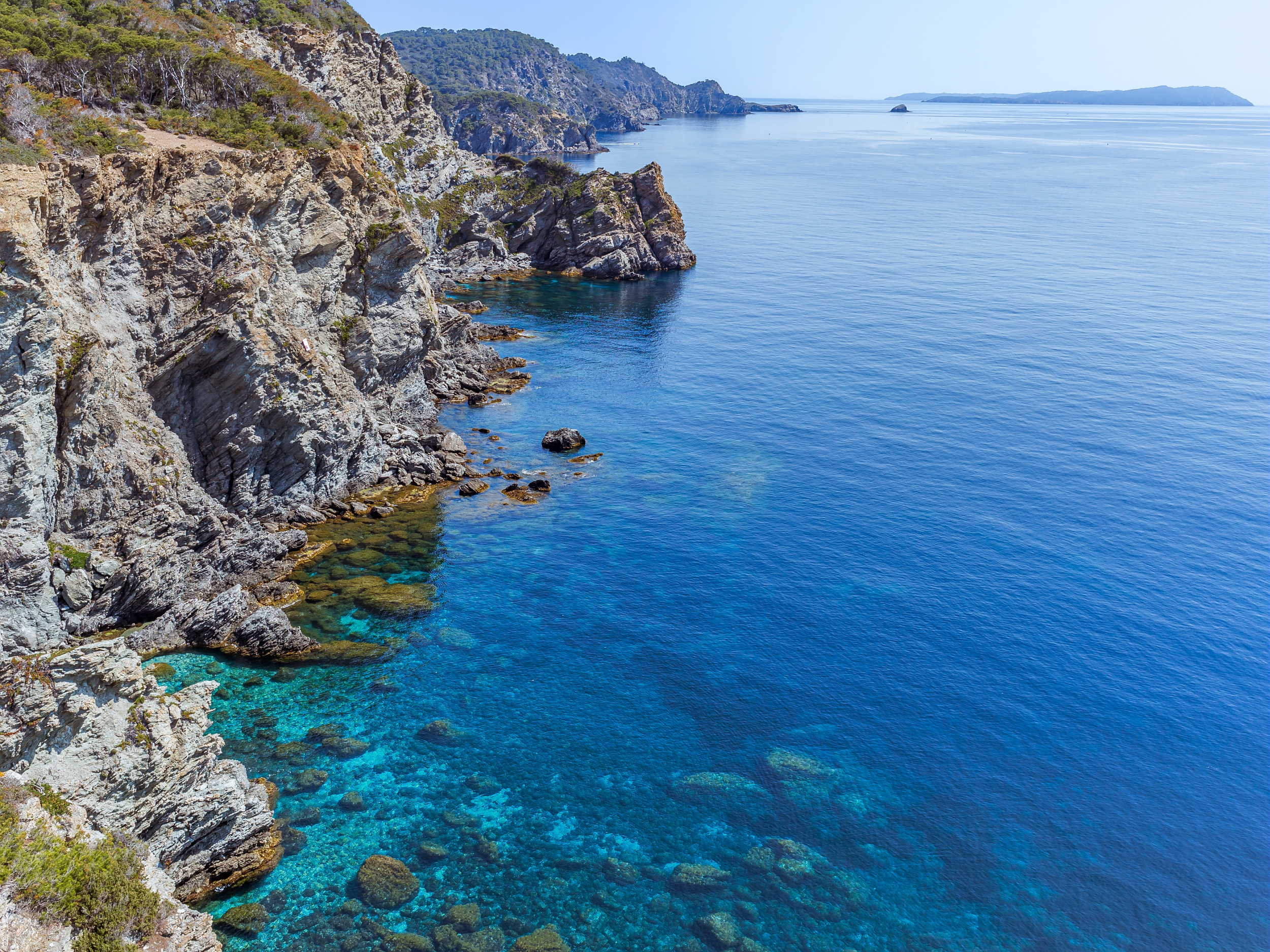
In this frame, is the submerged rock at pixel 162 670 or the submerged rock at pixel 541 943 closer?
the submerged rock at pixel 541 943

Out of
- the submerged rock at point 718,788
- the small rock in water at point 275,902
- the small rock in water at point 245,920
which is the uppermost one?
the small rock in water at point 245,920

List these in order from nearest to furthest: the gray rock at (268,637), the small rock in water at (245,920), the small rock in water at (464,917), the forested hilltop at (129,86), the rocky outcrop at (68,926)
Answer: the rocky outcrop at (68,926), the small rock in water at (245,920), the small rock in water at (464,917), the gray rock at (268,637), the forested hilltop at (129,86)

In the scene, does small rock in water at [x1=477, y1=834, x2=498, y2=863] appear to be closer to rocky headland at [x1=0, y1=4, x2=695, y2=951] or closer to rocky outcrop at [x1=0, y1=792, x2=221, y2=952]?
rocky headland at [x1=0, y1=4, x2=695, y2=951]

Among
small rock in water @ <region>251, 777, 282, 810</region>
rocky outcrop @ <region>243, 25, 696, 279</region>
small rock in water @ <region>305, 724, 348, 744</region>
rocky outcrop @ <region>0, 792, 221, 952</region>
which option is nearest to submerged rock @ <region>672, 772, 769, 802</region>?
small rock in water @ <region>305, 724, 348, 744</region>

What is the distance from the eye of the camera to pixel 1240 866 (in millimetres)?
41844

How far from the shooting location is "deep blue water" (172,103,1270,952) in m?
39.5

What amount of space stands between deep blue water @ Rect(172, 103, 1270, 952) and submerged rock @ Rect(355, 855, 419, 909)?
87cm

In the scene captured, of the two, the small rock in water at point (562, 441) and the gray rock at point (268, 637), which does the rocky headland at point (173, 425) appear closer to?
the gray rock at point (268, 637)

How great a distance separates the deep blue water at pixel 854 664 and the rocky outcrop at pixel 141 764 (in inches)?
86.7

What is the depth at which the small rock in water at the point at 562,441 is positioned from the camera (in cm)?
8625

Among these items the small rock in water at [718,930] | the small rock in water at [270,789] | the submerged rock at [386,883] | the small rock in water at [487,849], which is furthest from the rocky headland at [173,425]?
the small rock in water at [718,930]

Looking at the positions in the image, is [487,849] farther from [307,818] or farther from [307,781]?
[307,781]

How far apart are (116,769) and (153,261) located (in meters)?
39.2

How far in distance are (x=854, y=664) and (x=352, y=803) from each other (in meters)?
33.0
